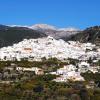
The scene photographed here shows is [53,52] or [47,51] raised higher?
[47,51]

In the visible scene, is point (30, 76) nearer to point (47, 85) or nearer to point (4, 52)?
point (47, 85)

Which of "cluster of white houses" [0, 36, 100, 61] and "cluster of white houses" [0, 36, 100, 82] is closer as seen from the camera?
"cluster of white houses" [0, 36, 100, 82]

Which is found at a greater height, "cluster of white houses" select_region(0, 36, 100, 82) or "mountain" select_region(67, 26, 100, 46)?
"mountain" select_region(67, 26, 100, 46)

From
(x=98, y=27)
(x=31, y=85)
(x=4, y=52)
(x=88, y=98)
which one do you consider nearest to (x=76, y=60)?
(x=4, y=52)

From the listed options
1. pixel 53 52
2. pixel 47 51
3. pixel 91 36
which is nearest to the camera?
pixel 53 52

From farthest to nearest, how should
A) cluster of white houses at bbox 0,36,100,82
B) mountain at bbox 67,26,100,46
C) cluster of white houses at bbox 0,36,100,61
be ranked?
mountain at bbox 67,26,100,46 → cluster of white houses at bbox 0,36,100,61 → cluster of white houses at bbox 0,36,100,82

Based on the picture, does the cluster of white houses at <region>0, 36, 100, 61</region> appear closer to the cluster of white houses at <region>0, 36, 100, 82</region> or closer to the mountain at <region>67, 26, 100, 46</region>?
the cluster of white houses at <region>0, 36, 100, 82</region>

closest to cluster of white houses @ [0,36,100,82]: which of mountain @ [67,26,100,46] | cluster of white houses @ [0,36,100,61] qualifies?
cluster of white houses @ [0,36,100,61]

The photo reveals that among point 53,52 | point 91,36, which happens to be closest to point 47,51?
point 53,52

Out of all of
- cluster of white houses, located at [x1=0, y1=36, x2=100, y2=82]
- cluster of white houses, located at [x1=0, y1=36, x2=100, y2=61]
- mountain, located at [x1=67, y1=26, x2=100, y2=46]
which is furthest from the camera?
mountain, located at [x1=67, y1=26, x2=100, y2=46]

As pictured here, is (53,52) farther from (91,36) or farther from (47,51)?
(91,36)

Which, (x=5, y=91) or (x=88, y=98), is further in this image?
(x=5, y=91)
